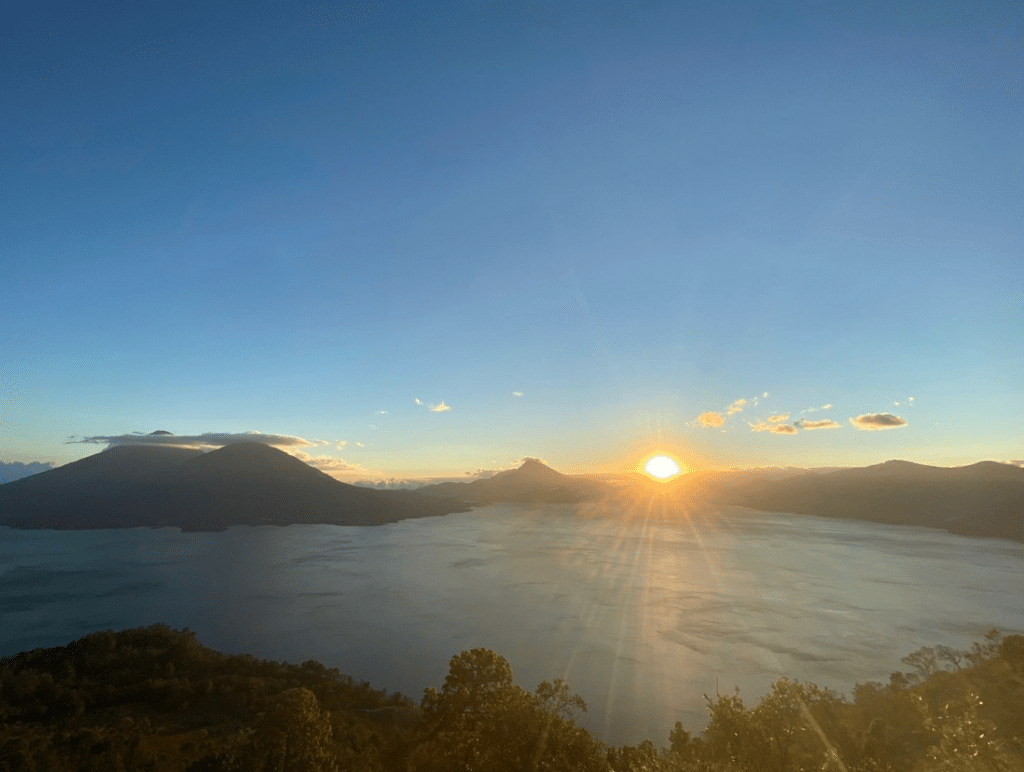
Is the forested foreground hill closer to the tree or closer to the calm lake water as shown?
the tree

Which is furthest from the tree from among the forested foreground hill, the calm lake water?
the calm lake water

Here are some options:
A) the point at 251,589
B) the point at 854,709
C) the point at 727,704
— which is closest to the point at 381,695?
the point at 727,704

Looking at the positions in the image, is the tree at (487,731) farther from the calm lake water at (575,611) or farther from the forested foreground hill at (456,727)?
the calm lake water at (575,611)

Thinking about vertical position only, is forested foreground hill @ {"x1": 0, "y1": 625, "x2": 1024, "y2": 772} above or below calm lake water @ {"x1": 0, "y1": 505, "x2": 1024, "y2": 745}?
above

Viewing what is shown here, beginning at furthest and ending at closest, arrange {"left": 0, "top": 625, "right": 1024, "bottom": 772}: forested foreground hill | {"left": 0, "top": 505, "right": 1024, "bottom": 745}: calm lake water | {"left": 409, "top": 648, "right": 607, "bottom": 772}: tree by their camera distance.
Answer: {"left": 0, "top": 505, "right": 1024, "bottom": 745}: calm lake water < {"left": 409, "top": 648, "right": 607, "bottom": 772}: tree < {"left": 0, "top": 625, "right": 1024, "bottom": 772}: forested foreground hill

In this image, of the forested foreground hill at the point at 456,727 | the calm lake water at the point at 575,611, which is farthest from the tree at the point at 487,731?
the calm lake water at the point at 575,611

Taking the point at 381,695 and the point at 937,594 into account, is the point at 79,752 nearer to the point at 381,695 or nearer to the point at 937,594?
the point at 381,695

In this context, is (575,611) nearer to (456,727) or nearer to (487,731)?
(487,731)
